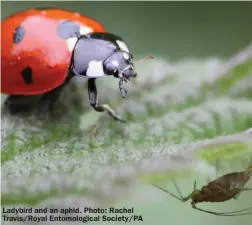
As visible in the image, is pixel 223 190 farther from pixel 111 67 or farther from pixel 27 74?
pixel 27 74

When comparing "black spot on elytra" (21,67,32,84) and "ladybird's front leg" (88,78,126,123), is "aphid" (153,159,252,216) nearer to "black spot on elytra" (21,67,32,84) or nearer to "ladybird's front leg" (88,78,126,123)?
"ladybird's front leg" (88,78,126,123)

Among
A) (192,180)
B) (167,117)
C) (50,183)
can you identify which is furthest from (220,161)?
(50,183)

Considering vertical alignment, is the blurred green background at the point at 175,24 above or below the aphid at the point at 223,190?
above

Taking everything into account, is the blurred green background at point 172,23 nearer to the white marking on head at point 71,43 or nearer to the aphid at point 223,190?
Answer: the white marking on head at point 71,43

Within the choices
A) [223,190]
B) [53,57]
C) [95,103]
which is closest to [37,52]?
[53,57]

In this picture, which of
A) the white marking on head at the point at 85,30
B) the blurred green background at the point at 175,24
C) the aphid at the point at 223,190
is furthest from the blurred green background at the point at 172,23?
the aphid at the point at 223,190

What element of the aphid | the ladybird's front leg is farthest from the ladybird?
the aphid
